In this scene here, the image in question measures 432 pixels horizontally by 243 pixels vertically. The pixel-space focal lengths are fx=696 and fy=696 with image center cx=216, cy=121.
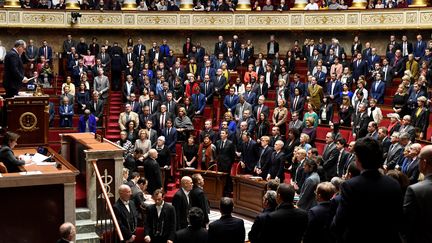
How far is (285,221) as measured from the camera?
17.3ft

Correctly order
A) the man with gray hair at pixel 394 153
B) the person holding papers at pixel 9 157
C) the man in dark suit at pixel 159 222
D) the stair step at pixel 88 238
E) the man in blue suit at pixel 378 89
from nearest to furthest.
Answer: the person holding papers at pixel 9 157 → the man in dark suit at pixel 159 222 → the stair step at pixel 88 238 → the man with gray hair at pixel 394 153 → the man in blue suit at pixel 378 89

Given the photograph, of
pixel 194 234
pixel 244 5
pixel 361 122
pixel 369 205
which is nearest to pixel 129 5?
pixel 244 5

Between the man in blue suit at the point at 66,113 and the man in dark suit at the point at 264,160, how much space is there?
16.5 feet

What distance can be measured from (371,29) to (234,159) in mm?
8796

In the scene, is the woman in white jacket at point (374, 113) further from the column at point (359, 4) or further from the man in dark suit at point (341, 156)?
the column at point (359, 4)

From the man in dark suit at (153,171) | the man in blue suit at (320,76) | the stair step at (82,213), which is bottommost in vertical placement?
A: the stair step at (82,213)

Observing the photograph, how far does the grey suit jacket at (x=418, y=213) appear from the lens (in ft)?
13.5

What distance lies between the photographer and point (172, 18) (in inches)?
856

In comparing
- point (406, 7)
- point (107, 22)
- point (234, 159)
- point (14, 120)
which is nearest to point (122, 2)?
point (107, 22)

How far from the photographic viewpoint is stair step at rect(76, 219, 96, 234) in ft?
26.8

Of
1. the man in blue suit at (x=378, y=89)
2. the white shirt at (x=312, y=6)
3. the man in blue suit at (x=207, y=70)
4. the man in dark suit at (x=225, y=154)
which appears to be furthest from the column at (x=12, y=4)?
the man in blue suit at (x=378, y=89)

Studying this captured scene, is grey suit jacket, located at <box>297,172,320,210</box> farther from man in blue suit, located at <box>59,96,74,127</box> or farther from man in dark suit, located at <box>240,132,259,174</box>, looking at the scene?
man in blue suit, located at <box>59,96,74,127</box>

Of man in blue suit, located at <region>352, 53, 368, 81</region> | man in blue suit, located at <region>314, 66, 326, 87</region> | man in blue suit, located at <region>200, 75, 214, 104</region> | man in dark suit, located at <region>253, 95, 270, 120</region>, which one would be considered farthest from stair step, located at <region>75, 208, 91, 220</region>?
man in blue suit, located at <region>352, 53, 368, 81</region>

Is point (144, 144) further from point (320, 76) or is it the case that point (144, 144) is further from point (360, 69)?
point (360, 69)
